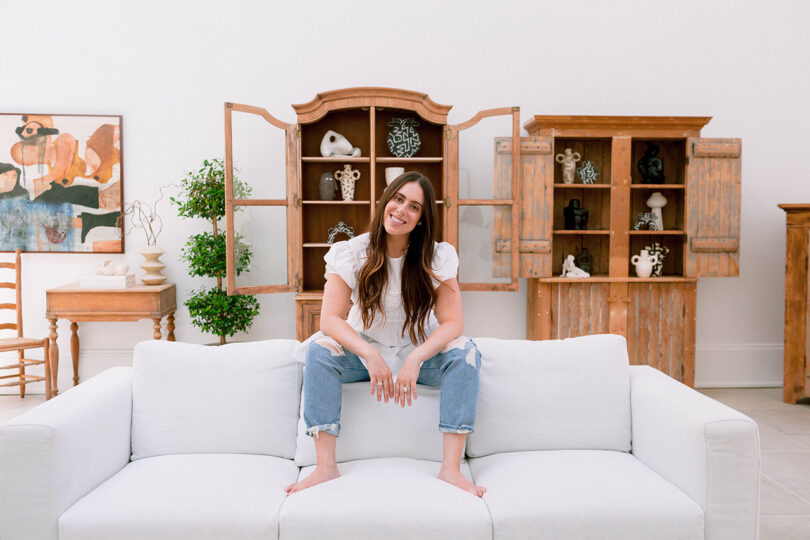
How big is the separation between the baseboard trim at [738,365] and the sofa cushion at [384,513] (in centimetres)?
369

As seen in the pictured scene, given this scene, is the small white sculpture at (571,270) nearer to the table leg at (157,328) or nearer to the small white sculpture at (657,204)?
the small white sculpture at (657,204)

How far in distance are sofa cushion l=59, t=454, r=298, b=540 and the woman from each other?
0.99ft

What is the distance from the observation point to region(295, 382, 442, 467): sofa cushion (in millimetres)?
1981

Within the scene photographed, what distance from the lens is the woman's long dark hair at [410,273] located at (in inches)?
85.1

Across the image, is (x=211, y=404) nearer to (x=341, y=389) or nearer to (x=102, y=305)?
(x=341, y=389)

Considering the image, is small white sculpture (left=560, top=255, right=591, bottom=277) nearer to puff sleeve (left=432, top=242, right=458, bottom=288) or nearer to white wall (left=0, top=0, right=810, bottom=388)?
white wall (left=0, top=0, right=810, bottom=388)

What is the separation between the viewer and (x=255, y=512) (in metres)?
1.63

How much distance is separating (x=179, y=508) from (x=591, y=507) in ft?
3.69

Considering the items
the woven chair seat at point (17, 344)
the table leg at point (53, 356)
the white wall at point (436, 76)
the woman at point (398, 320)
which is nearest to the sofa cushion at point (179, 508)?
the woman at point (398, 320)

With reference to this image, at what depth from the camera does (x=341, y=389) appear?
77.7 inches

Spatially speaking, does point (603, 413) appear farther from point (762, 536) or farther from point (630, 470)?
point (762, 536)

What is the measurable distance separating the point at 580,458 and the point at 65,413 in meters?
1.57

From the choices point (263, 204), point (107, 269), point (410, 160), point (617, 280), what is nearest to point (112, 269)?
point (107, 269)

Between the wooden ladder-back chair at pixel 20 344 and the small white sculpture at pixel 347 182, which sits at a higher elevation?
the small white sculpture at pixel 347 182
